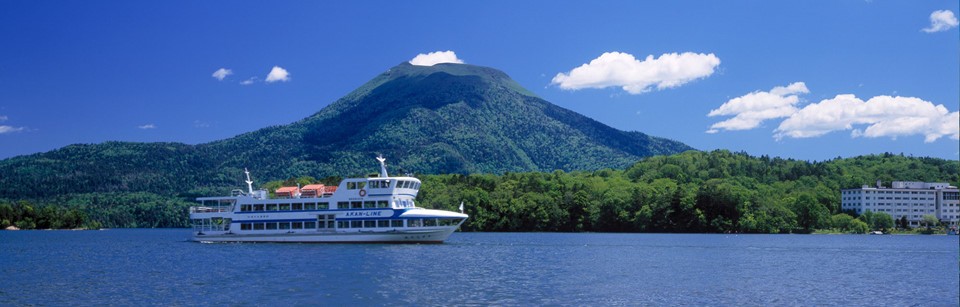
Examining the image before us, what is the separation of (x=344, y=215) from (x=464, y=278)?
33.2 metres

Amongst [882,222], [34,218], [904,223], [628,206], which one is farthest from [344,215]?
[904,223]

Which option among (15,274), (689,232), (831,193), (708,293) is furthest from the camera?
(831,193)

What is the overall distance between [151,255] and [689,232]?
281ft

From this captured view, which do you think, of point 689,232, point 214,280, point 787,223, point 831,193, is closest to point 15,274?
point 214,280

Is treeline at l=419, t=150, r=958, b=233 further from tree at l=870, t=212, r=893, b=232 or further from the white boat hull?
the white boat hull

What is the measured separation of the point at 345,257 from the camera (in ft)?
190

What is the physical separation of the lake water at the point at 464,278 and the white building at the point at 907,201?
108m

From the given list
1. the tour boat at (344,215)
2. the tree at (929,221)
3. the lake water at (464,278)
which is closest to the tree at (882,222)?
the tree at (929,221)

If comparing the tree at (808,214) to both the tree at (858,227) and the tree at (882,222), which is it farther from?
the tree at (882,222)

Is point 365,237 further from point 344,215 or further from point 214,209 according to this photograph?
point 214,209

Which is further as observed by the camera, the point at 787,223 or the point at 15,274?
the point at 787,223

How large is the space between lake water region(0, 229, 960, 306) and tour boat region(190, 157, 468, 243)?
5.67 meters

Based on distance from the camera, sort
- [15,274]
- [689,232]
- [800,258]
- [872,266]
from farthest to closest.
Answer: [689,232]
[800,258]
[872,266]
[15,274]

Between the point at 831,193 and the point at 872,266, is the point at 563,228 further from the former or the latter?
the point at 872,266
